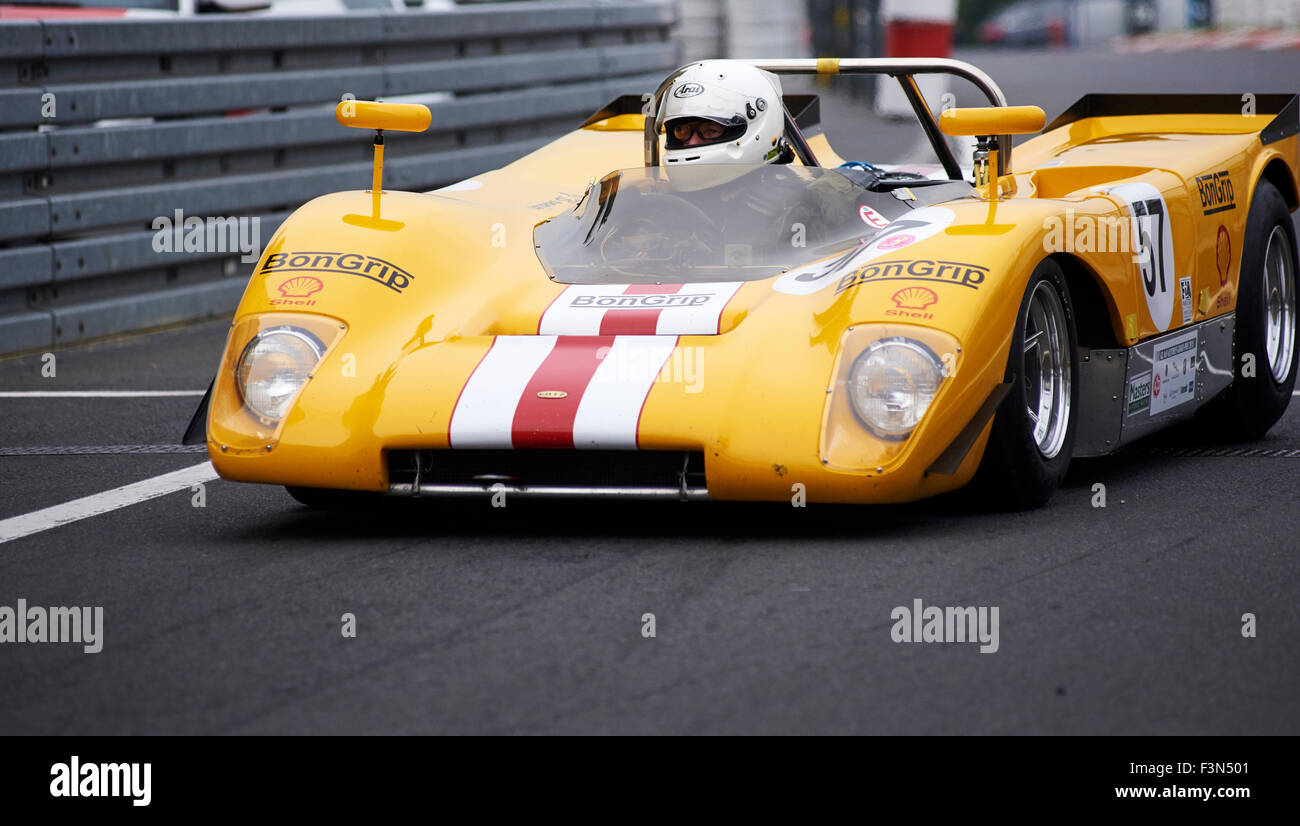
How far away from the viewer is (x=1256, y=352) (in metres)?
6.15

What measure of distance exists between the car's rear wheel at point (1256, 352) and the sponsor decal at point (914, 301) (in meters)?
1.90

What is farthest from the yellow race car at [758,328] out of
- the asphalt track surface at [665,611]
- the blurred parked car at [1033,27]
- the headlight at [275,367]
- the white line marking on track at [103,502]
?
the blurred parked car at [1033,27]

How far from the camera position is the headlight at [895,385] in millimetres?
4410

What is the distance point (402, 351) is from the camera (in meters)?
4.86

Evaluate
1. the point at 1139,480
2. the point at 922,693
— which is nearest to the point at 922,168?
the point at 1139,480

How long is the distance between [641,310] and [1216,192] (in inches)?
87.4

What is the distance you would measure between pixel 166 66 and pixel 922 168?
181 inches

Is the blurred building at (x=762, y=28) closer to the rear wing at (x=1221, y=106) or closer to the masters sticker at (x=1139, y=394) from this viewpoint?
the rear wing at (x=1221, y=106)

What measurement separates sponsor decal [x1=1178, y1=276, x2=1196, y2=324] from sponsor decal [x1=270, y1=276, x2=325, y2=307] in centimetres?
262

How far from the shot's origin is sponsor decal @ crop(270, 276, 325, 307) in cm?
496

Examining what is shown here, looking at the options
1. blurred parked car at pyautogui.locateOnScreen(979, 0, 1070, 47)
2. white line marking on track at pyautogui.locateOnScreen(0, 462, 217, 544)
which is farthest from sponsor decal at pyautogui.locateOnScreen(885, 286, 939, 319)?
blurred parked car at pyautogui.locateOnScreen(979, 0, 1070, 47)

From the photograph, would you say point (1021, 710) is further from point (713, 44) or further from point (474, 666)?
point (713, 44)

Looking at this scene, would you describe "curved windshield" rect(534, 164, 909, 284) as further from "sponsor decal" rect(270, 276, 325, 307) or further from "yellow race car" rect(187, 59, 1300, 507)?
"sponsor decal" rect(270, 276, 325, 307)

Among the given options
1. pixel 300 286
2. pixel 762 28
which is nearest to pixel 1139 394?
pixel 300 286
